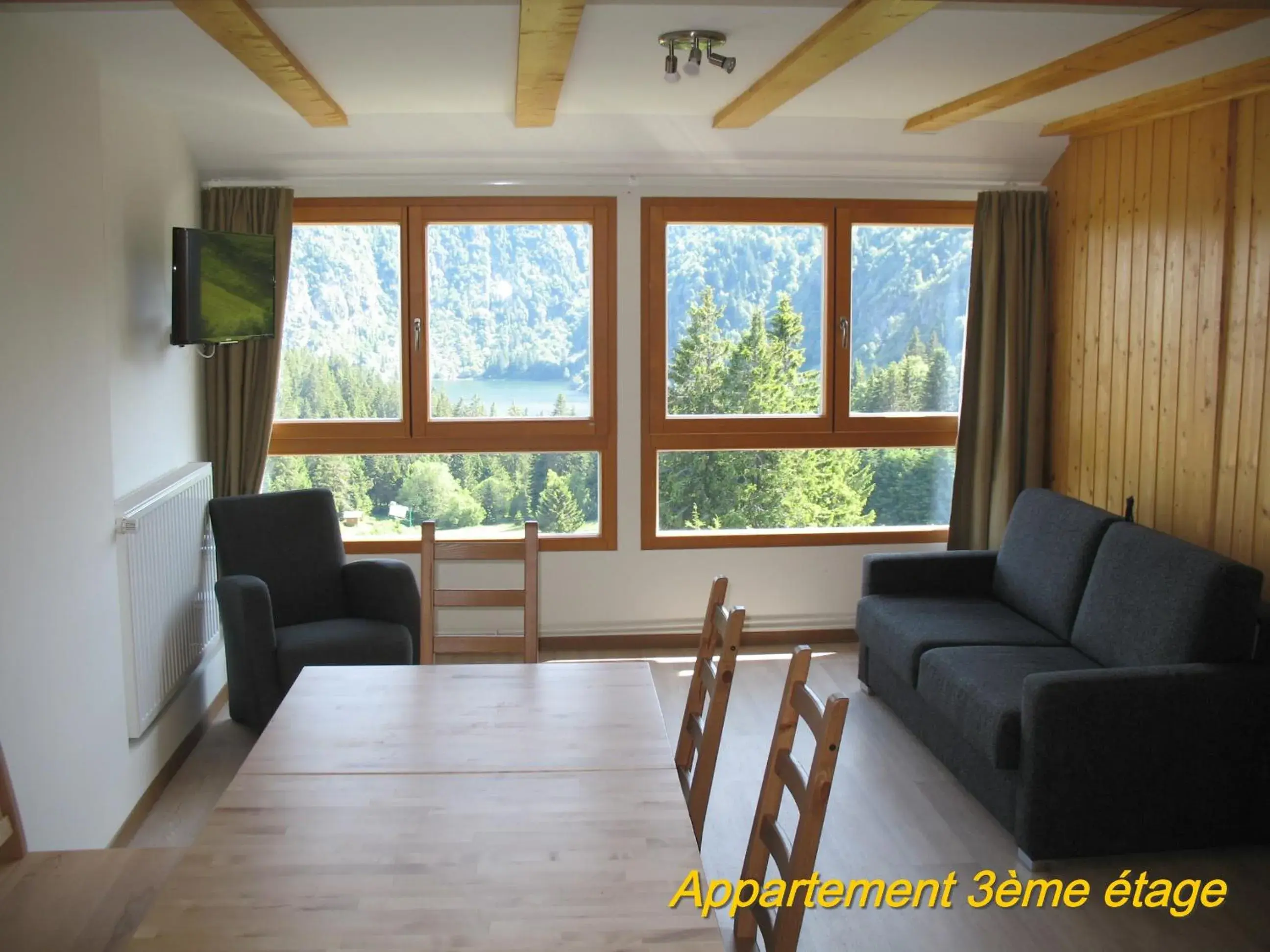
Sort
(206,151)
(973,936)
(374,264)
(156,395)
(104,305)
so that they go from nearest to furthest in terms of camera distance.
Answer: (973,936) → (104,305) → (156,395) → (206,151) → (374,264)

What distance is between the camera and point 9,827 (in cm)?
259

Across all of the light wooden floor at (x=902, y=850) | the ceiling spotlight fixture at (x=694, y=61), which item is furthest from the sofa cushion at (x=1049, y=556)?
the ceiling spotlight fixture at (x=694, y=61)

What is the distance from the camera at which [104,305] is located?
12.5 ft

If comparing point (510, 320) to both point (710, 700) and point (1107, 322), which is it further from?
point (710, 700)

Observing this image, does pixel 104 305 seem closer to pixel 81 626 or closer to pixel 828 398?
pixel 81 626

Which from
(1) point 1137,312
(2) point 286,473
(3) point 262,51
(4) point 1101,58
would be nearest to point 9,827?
(3) point 262,51

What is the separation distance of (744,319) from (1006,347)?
49.8 inches

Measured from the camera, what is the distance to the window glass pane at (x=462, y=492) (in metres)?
5.79

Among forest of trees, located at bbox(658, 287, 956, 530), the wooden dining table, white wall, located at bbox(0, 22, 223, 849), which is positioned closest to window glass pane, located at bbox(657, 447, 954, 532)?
forest of trees, located at bbox(658, 287, 956, 530)

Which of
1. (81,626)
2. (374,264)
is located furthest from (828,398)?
(81,626)

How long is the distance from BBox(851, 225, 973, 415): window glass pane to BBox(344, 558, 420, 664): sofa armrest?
2416 mm

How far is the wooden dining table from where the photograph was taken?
6.23ft

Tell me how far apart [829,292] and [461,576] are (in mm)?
2278

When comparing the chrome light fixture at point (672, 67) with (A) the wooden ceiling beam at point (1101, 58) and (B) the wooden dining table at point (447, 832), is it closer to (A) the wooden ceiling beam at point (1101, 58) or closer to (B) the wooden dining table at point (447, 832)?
(A) the wooden ceiling beam at point (1101, 58)
